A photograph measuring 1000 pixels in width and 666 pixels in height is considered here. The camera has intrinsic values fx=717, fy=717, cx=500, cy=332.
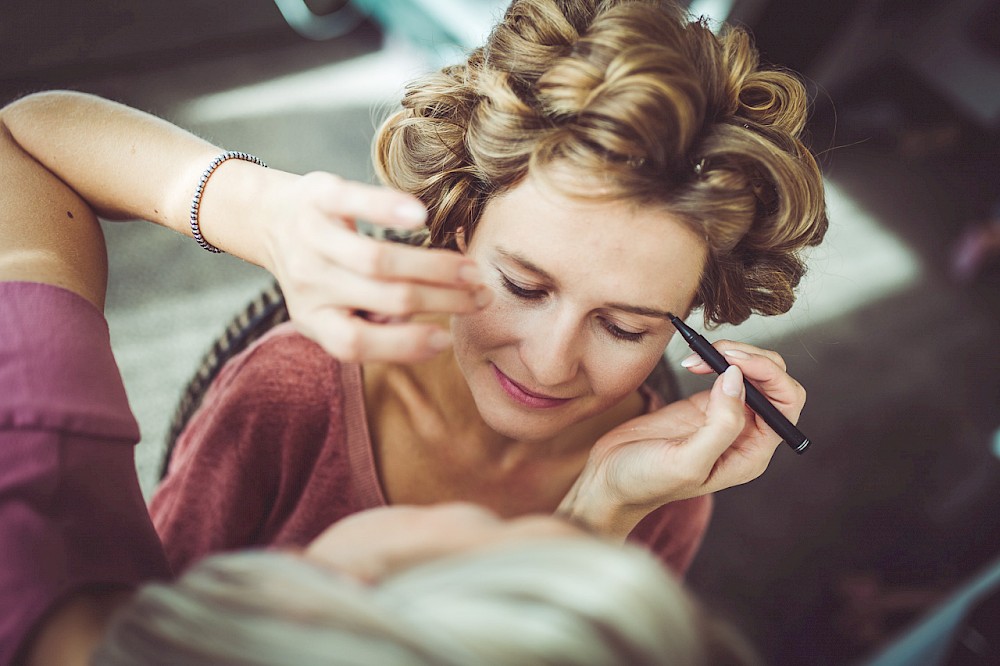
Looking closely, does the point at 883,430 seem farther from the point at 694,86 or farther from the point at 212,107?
the point at 212,107

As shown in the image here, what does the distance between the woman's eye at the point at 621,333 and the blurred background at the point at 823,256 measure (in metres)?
0.77

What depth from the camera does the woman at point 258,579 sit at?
336mm

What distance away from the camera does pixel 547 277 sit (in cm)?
78

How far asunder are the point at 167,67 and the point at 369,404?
1.78 metres

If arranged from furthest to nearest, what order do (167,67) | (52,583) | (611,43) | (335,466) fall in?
(167,67) < (335,466) < (611,43) < (52,583)

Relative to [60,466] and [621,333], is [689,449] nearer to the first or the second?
[621,333]

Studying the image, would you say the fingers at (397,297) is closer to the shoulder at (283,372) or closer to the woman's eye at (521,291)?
the woman's eye at (521,291)

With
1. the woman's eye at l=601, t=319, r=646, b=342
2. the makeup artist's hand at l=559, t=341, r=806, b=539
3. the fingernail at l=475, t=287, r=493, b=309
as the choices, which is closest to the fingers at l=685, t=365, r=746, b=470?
the makeup artist's hand at l=559, t=341, r=806, b=539

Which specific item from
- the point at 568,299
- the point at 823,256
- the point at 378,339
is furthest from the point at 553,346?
the point at 823,256

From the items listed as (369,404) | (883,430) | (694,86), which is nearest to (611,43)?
(694,86)

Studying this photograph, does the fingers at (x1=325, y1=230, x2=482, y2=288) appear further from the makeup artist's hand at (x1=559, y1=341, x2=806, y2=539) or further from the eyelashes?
the makeup artist's hand at (x1=559, y1=341, x2=806, y2=539)

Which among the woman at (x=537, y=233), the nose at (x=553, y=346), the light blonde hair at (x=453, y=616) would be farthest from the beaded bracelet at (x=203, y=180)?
the light blonde hair at (x=453, y=616)

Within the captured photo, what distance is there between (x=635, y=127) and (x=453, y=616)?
0.55 m

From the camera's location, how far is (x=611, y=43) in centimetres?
73
